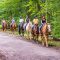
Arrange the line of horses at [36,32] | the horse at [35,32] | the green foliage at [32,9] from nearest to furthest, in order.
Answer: the line of horses at [36,32]
the horse at [35,32]
the green foliage at [32,9]

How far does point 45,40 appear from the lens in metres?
21.3

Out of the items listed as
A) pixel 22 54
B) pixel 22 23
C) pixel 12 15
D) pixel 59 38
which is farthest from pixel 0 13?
pixel 22 54

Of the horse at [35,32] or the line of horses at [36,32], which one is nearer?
the line of horses at [36,32]

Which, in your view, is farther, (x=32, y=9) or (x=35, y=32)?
(x=32, y=9)

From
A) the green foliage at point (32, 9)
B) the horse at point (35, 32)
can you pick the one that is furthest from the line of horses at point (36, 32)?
the green foliage at point (32, 9)

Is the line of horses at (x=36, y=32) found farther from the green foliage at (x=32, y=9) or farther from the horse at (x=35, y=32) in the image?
the green foliage at (x=32, y=9)

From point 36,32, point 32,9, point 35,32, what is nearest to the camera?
point 36,32

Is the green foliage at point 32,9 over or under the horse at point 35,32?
over

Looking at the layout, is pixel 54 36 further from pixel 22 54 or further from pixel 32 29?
pixel 22 54

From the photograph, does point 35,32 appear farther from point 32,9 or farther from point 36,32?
point 32,9

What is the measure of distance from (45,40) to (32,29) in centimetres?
375

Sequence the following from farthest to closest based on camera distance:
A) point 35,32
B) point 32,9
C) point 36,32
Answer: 1. point 32,9
2. point 35,32
3. point 36,32

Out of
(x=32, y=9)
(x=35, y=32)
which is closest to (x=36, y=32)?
(x=35, y=32)

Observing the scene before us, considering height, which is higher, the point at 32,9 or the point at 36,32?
the point at 32,9
